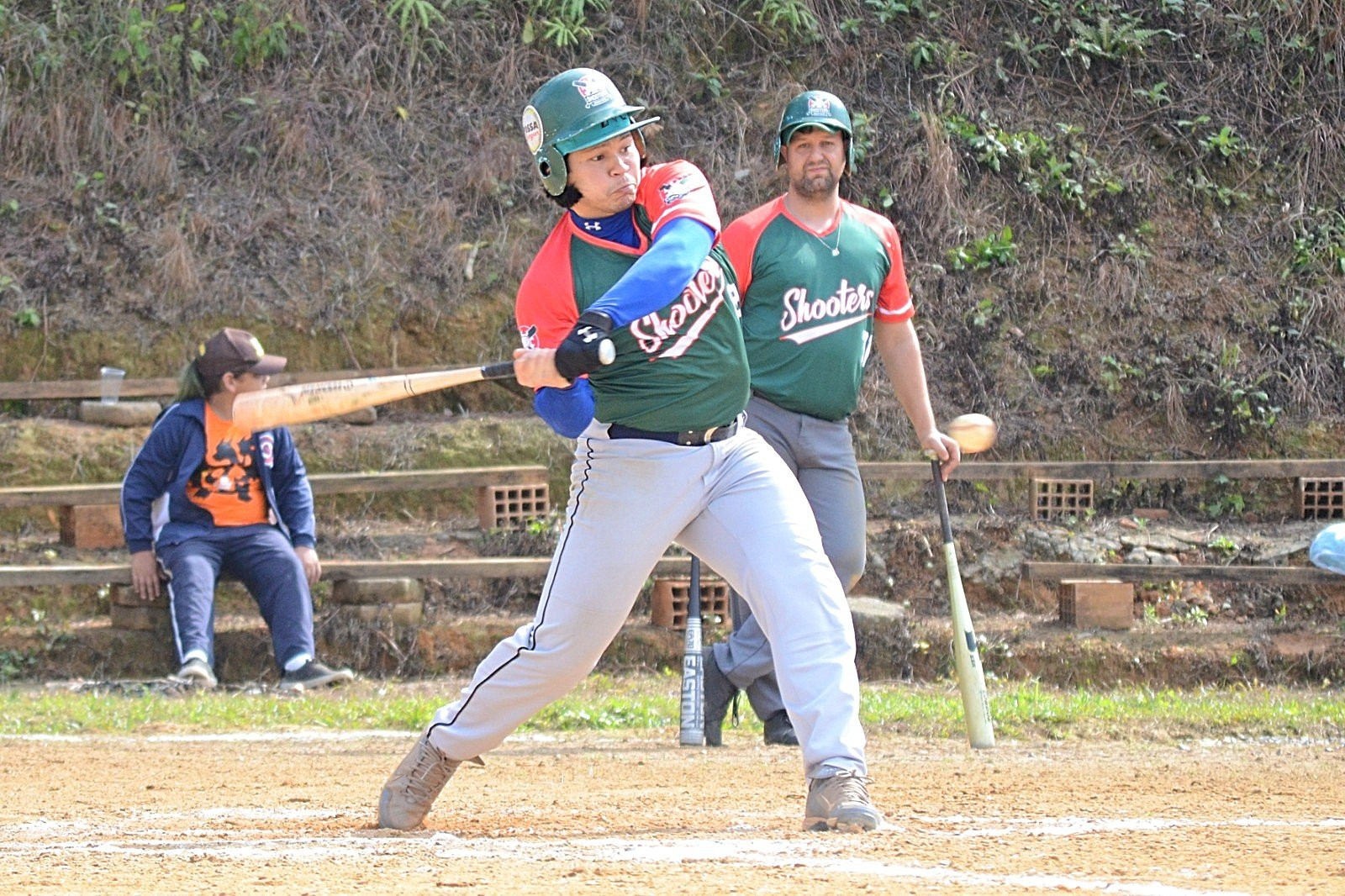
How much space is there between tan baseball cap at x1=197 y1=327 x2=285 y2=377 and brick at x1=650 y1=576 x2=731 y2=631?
2.59m

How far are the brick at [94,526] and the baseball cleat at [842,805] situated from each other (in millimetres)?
7163

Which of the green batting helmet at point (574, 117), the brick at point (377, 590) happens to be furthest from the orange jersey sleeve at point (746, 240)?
the brick at point (377, 590)

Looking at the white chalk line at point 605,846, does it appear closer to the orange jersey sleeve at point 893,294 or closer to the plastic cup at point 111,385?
the orange jersey sleeve at point 893,294

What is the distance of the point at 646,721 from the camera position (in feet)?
25.5


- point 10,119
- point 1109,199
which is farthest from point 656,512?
point 10,119

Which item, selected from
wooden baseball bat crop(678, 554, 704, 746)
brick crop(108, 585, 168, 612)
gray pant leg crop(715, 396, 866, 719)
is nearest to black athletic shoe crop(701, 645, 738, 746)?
wooden baseball bat crop(678, 554, 704, 746)

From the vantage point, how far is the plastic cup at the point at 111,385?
11.4 m

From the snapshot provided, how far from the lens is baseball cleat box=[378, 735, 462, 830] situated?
15.4 ft

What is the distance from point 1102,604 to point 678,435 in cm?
549

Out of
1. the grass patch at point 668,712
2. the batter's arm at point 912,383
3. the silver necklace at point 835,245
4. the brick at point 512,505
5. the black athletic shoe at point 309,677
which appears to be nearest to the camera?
the batter's arm at point 912,383

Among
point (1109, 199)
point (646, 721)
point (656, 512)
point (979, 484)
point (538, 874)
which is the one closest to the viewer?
point (538, 874)

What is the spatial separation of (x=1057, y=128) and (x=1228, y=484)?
3.46 meters

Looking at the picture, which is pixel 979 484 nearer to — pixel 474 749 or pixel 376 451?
pixel 376 451

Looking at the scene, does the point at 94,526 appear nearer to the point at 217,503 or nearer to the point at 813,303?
the point at 217,503
